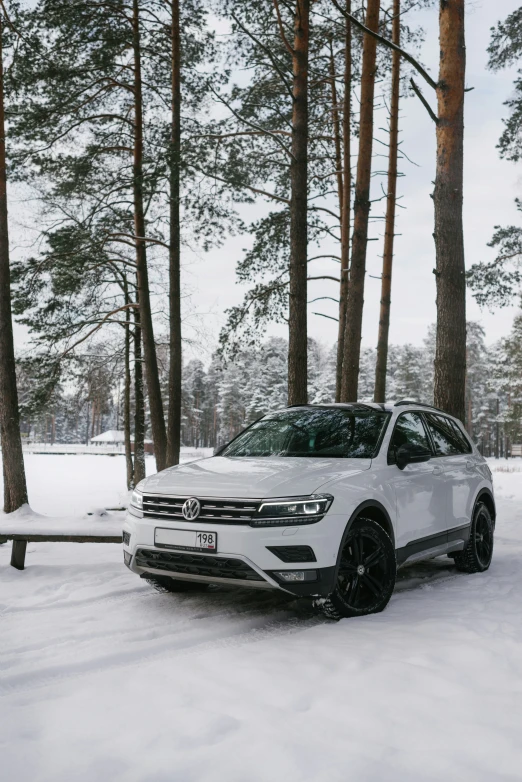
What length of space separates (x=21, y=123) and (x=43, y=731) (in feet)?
45.4

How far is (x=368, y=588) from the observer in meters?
5.18

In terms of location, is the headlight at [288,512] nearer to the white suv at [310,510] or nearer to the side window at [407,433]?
the white suv at [310,510]

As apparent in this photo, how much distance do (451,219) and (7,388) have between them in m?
8.18

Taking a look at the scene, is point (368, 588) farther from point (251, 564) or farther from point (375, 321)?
point (375, 321)

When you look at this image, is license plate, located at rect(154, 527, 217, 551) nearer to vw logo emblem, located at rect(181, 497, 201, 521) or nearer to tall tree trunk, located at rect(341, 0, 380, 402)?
vw logo emblem, located at rect(181, 497, 201, 521)

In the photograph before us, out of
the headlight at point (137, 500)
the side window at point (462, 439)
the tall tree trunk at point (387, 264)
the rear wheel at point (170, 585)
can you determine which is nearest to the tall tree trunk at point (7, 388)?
the rear wheel at point (170, 585)

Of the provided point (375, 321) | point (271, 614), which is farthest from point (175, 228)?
point (271, 614)

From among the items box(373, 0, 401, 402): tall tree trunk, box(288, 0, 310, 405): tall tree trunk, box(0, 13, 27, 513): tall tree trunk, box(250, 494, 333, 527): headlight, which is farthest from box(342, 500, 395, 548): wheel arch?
box(373, 0, 401, 402): tall tree trunk

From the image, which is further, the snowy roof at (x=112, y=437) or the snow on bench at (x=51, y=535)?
the snowy roof at (x=112, y=437)

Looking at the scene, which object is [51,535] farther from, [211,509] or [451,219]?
[451,219]

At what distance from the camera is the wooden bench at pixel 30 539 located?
21.2 feet

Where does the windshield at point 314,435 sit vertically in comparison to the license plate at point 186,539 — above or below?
above

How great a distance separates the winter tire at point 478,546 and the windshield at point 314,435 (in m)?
1.95

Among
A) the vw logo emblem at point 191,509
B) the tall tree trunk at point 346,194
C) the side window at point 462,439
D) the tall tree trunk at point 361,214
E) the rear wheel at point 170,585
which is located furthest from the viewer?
the tall tree trunk at point 346,194
